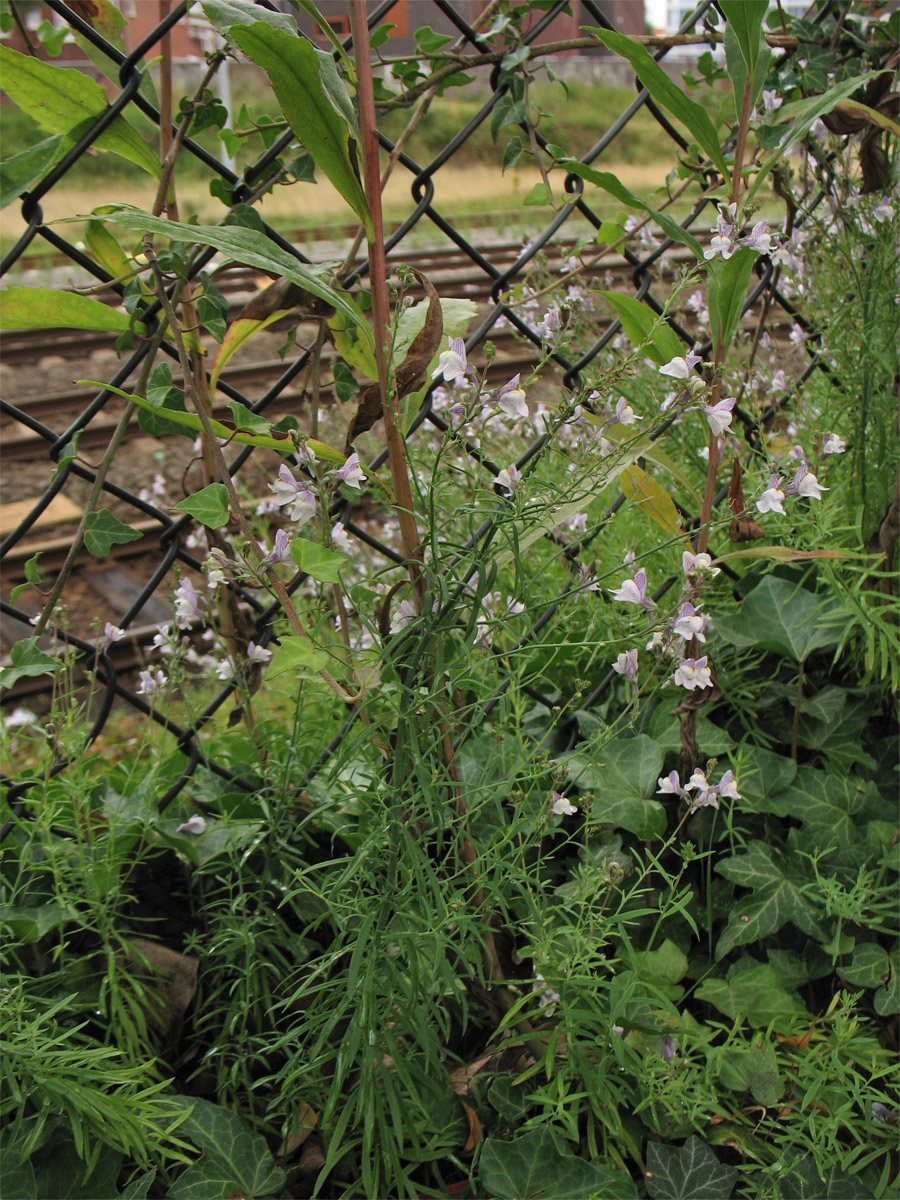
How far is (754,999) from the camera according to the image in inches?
51.9

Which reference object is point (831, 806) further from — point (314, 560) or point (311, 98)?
point (311, 98)

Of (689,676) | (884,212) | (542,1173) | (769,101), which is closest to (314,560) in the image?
(689,676)

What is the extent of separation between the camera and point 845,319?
1844 millimetres

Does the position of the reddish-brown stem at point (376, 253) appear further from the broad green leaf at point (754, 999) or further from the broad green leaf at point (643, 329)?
the broad green leaf at point (754, 999)

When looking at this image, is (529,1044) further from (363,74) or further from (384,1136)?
(363,74)

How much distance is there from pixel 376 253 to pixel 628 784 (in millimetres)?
848

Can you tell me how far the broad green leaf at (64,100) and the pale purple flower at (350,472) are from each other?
52 cm

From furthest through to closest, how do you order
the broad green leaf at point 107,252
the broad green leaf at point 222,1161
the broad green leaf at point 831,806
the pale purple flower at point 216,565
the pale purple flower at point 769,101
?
the pale purple flower at point 769,101
the broad green leaf at point 831,806
the broad green leaf at point 107,252
the broad green leaf at point 222,1161
the pale purple flower at point 216,565

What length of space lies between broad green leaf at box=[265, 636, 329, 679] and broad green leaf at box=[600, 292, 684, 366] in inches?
25.8

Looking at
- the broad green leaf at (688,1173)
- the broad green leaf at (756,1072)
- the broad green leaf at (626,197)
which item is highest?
the broad green leaf at (626,197)

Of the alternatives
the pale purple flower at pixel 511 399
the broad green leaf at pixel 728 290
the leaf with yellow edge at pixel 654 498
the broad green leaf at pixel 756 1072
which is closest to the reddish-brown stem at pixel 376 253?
the pale purple flower at pixel 511 399

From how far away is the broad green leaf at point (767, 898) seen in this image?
136 centimetres

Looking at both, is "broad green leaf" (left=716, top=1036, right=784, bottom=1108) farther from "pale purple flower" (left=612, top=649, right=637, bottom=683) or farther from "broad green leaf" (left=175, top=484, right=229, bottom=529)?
"broad green leaf" (left=175, top=484, right=229, bottom=529)

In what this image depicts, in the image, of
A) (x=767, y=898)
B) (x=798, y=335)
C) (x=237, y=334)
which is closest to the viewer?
(x=237, y=334)
